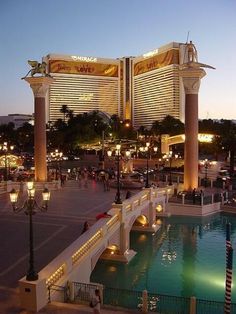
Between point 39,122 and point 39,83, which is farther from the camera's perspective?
→ point 39,122

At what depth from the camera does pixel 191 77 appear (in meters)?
37.6

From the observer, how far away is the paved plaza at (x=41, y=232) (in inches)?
542

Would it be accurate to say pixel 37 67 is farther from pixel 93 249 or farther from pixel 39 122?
pixel 93 249

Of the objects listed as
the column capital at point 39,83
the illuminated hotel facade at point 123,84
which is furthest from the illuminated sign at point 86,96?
the column capital at point 39,83

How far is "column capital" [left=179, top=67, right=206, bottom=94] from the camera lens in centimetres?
3712

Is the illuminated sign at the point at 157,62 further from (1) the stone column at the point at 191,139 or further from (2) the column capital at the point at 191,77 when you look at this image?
(2) the column capital at the point at 191,77

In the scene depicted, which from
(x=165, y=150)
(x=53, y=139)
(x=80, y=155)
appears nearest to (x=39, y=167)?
(x=165, y=150)

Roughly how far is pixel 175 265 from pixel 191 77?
20.0 m

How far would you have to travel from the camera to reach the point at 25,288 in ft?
37.8

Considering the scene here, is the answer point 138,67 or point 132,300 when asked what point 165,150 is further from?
point 138,67

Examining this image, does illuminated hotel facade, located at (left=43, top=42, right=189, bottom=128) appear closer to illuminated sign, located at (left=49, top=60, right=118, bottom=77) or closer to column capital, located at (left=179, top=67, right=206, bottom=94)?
illuminated sign, located at (left=49, top=60, right=118, bottom=77)

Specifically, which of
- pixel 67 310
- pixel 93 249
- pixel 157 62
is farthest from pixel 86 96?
pixel 67 310

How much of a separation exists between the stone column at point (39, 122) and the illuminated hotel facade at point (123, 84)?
123 m

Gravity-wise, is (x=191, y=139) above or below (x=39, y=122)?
below
